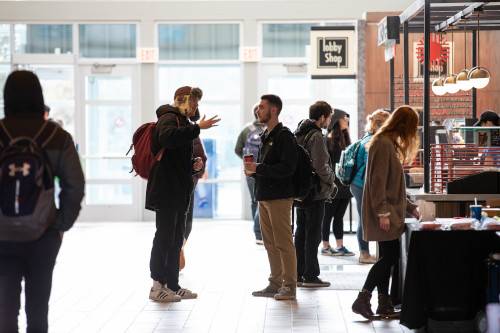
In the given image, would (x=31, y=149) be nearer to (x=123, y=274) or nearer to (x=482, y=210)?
(x=482, y=210)

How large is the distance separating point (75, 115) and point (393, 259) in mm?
9640

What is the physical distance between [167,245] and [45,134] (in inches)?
115

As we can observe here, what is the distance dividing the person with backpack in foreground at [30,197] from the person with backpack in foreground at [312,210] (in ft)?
12.2

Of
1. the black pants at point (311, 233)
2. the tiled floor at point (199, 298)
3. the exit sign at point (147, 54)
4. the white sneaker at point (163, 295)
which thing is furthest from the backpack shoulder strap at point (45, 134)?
the exit sign at point (147, 54)

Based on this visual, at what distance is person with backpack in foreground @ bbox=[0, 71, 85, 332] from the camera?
4219 millimetres

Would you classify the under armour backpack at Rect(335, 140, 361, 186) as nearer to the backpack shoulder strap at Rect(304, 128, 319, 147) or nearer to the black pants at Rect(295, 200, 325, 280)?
the backpack shoulder strap at Rect(304, 128, 319, 147)

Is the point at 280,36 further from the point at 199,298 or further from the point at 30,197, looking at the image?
the point at 30,197

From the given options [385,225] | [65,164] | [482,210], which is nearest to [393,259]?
[385,225]

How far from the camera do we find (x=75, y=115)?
593 inches

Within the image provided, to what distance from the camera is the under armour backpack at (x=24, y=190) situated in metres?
4.21

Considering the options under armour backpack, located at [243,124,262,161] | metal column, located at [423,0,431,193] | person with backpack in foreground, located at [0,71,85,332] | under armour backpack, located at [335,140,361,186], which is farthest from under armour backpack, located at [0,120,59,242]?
under armour backpack, located at [243,124,262,161]

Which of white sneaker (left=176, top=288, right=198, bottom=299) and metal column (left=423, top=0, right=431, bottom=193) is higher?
metal column (left=423, top=0, right=431, bottom=193)

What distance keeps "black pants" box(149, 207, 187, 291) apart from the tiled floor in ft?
0.74

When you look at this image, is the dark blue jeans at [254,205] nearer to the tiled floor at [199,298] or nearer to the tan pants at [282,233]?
the tiled floor at [199,298]
